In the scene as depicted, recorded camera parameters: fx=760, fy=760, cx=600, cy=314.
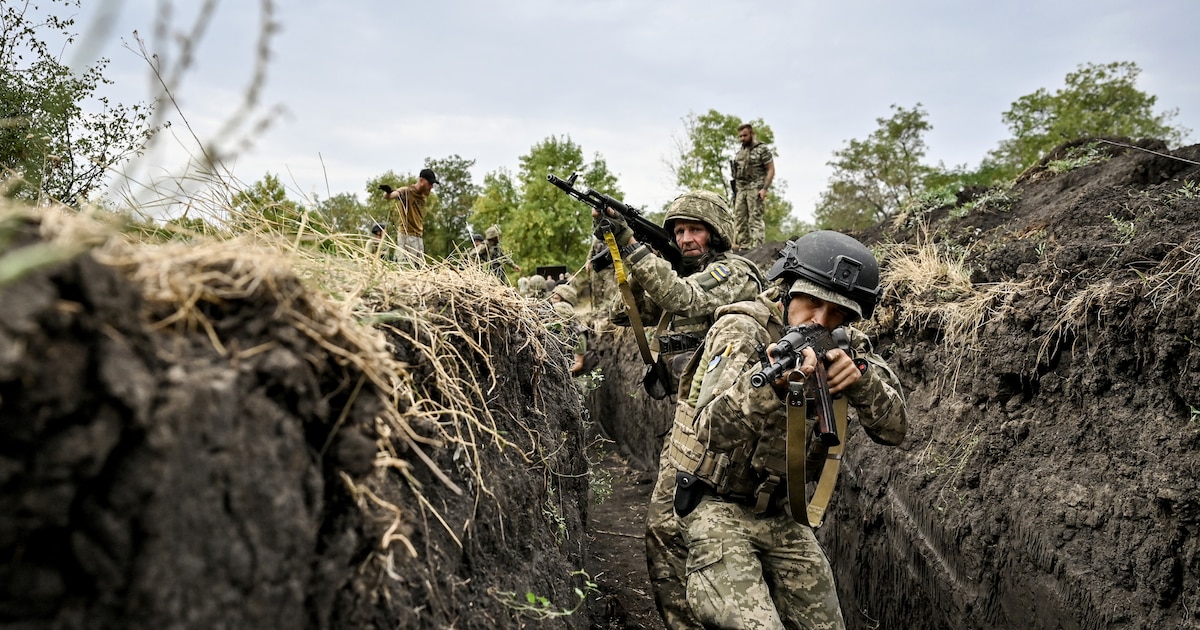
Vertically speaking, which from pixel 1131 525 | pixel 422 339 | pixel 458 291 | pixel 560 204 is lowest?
pixel 1131 525

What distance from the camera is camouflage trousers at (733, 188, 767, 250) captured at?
598 inches

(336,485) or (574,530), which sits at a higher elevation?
(336,485)

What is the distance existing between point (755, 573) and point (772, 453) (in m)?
0.57

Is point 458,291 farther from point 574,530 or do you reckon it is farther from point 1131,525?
point 1131,525

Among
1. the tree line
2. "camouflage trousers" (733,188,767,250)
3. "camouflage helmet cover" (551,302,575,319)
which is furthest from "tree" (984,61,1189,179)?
Result: "camouflage helmet cover" (551,302,575,319)

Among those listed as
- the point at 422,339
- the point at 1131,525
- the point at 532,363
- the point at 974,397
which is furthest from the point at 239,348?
the point at 974,397

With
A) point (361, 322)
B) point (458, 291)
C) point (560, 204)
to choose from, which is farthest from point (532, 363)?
point (560, 204)

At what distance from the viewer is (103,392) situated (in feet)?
3.68

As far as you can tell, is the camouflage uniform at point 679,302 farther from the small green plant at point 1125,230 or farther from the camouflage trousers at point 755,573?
the small green plant at point 1125,230

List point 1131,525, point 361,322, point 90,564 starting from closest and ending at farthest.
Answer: point 90,564, point 361,322, point 1131,525

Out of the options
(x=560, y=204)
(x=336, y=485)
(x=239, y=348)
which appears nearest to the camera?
(x=239, y=348)

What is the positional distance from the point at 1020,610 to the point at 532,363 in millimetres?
2675

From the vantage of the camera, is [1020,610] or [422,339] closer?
[422,339]

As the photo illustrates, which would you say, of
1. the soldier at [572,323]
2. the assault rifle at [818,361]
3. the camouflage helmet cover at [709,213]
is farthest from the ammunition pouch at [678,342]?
the assault rifle at [818,361]
